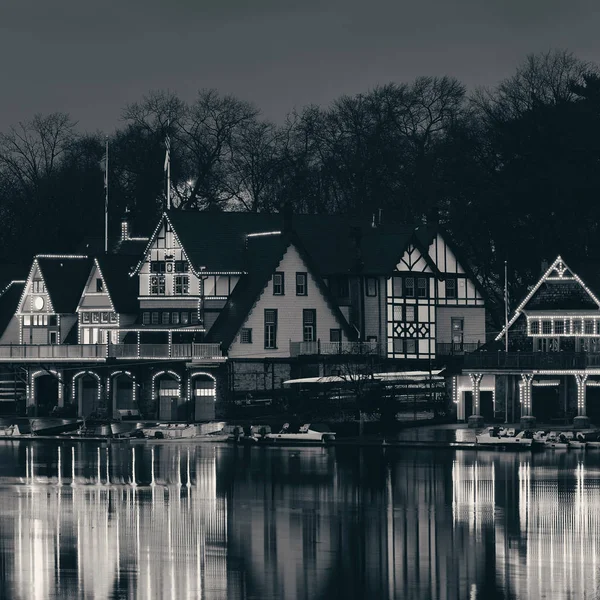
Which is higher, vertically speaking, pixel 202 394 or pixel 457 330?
pixel 457 330

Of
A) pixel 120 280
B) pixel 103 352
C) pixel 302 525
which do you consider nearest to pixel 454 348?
pixel 120 280

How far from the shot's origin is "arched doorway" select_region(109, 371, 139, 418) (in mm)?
110562

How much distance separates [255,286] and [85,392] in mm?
12021

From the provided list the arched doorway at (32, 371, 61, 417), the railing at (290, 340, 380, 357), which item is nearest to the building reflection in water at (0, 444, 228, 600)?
the railing at (290, 340, 380, 357)

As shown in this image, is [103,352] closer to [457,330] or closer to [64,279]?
[64,279]

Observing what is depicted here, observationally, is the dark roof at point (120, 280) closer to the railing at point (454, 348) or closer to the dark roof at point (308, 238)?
the dark roof at point (308, 238)

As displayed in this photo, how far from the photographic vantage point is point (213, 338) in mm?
109062

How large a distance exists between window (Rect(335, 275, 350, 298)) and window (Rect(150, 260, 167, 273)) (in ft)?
33.0

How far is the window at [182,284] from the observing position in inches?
4397

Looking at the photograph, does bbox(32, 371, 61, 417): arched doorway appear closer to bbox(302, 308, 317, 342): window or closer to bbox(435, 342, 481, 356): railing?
bbox(302, 308, 317, 342): window

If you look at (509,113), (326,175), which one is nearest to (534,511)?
(509,113)

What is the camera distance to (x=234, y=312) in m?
110

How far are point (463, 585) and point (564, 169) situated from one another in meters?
72.1

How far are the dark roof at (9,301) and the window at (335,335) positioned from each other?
75.8ft
